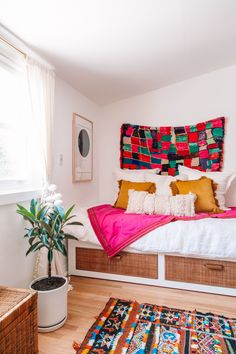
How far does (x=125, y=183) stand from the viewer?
9.84ft

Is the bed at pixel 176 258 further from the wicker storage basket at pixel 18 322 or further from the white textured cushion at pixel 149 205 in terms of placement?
the wicker storage basket at pixel 18 322

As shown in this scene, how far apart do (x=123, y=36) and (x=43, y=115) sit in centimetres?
96

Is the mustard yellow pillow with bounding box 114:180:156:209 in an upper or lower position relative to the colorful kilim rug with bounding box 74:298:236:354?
upper

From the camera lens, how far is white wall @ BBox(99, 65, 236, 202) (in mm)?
3125

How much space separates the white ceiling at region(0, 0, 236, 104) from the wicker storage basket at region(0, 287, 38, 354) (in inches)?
69.3

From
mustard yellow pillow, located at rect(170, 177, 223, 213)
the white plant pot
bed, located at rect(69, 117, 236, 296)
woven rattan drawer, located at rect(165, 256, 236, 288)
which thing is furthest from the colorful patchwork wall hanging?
the white plant pot

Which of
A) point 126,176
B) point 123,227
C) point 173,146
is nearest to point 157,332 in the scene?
point 123,227

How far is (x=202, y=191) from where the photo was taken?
2.69 m

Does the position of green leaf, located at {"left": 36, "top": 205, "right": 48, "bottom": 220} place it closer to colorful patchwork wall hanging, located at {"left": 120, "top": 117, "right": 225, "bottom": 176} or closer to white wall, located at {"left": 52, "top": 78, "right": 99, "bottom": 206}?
white wall, located at {"left": 52, "top": 78, "right": 99, "bottom": 206}

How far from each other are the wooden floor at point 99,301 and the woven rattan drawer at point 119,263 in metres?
0.11

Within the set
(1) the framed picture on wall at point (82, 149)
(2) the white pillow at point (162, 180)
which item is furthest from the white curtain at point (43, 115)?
(2) the white pillow at point (162, 180)

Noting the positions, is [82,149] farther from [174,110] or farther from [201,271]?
[201,271]

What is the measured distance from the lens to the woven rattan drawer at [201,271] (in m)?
2.02

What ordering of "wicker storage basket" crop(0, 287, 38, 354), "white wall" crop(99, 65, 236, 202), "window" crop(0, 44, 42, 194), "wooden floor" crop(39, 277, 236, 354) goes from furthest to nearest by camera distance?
1. "white wall" crop(99, 65, 236, 202)
2. "window" crop(0, 44, 42, 194)
3. "wooden floor" crop(39, 277, 236, 354)
4. "wicker storage basket" crop(0, 287, 38, 354)
